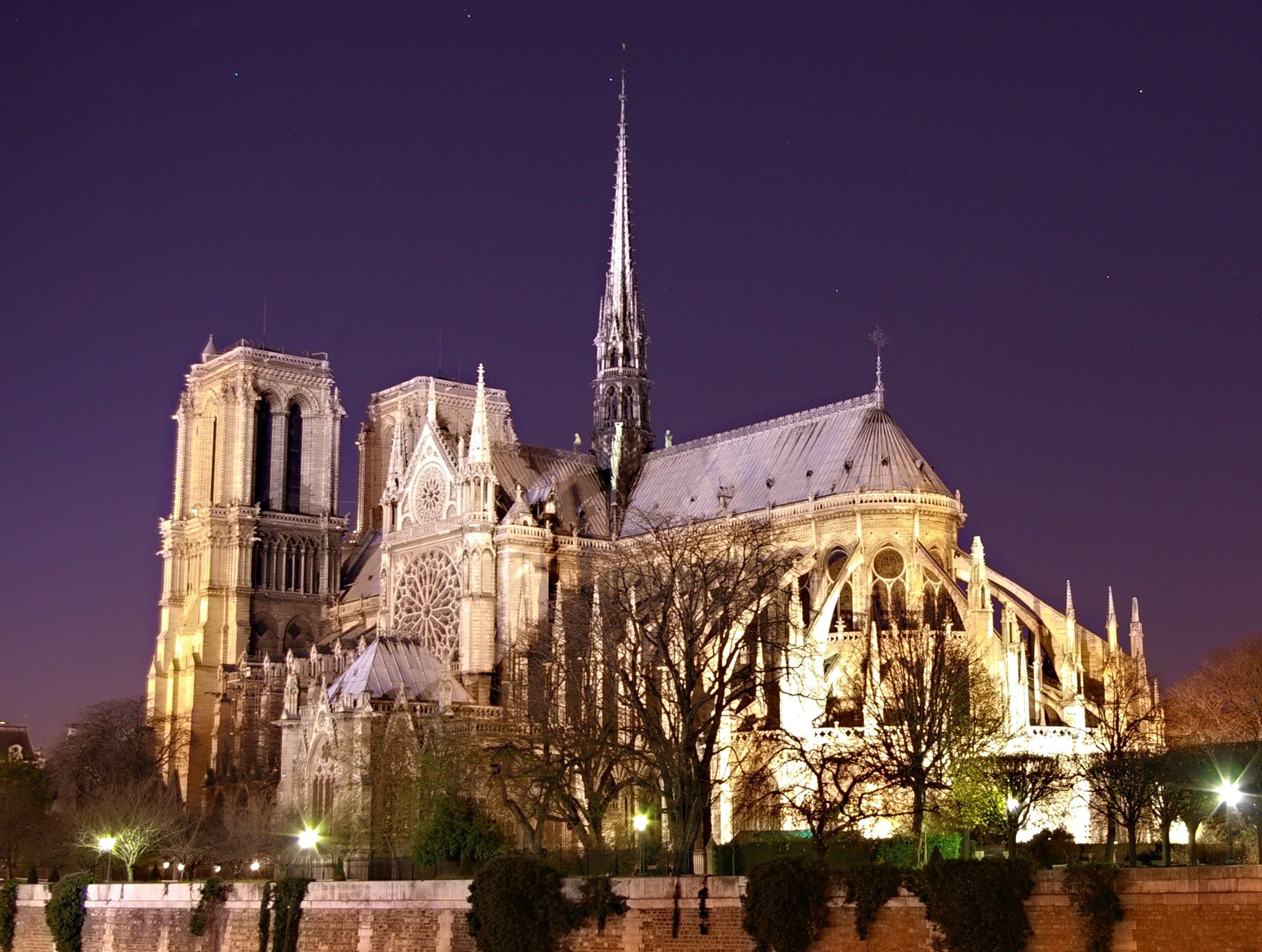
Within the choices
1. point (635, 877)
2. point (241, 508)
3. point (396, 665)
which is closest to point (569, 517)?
point (396, 665)

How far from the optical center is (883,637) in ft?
205

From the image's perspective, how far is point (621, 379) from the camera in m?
83.9

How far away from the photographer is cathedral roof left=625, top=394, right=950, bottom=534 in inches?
2803

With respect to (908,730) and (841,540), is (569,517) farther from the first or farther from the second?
(908,730)

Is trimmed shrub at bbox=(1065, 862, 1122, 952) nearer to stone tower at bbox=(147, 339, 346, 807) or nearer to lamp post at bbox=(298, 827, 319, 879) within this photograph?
lamp post at bbox=(298, 827, 319, 879)

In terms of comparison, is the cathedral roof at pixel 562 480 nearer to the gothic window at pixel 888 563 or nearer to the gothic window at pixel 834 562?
the gothic window at pixel 834 562

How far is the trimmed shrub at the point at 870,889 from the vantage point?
3678 cm

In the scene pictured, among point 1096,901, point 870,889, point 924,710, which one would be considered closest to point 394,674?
point 924,710

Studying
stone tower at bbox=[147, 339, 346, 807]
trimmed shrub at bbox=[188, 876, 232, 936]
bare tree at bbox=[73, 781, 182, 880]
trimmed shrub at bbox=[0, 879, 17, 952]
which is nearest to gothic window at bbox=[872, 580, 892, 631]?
bare tree at bbox=[73, 781, 182, 880]

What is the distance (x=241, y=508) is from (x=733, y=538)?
125 feet

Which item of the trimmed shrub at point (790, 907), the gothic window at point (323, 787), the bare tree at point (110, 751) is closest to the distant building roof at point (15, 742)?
the bare tree at point (110, 751)

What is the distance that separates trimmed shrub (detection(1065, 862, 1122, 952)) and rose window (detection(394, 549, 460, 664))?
43.2 meters

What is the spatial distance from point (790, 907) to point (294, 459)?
220 feet

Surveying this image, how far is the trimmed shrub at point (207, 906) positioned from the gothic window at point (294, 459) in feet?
166
